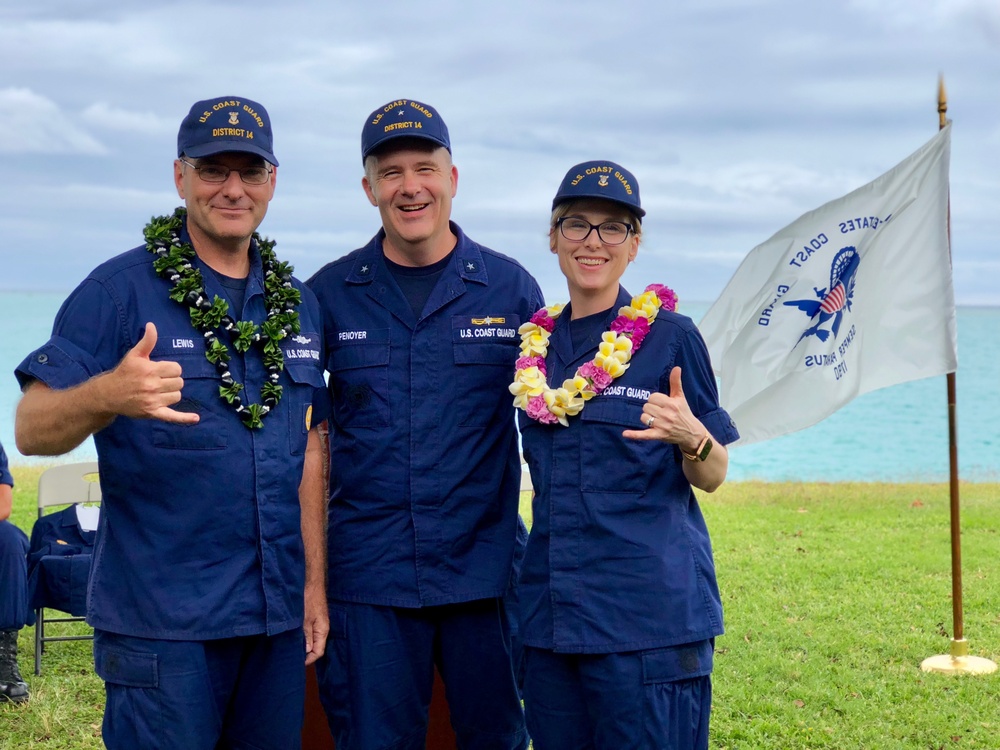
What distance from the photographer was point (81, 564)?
6.95m

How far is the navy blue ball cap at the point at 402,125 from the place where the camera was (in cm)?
396

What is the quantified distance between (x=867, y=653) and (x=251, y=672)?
5.30m

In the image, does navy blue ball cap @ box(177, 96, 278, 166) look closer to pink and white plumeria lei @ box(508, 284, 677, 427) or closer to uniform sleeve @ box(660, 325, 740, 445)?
pink and white plumeria lei @ box(508, 284, 677, 427)

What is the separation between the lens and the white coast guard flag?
7.79 meters

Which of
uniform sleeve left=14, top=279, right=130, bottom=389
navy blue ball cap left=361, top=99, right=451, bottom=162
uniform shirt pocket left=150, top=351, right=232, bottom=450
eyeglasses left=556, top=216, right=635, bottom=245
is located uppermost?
navy blue ball cap left=361, top=99, right=451, bottom=162

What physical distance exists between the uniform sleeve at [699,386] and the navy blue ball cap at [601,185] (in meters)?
0.46

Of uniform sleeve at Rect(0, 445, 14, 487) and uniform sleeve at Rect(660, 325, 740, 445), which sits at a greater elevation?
uniform sleeve at Rect(660, 325, 740, 445)

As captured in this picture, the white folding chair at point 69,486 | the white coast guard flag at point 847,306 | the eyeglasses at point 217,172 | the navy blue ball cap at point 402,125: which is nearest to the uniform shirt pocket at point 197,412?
the eyeglasses at point 217,172

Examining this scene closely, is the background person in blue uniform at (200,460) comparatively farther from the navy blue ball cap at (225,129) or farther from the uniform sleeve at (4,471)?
the uniform sleeve at (4,471)

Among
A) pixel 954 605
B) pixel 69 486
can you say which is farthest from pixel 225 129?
pixel 954 605

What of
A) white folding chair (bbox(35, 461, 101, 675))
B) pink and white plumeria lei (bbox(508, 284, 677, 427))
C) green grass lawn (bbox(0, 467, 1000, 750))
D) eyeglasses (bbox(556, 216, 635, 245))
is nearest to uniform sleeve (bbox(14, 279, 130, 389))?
pink and white plumeria lei (bbox(508, 284, 677, 427))

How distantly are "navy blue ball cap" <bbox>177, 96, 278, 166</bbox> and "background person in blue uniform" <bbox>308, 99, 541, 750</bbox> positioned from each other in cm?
46

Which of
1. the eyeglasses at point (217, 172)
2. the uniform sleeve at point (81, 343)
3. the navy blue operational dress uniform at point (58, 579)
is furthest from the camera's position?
the navy blue operational dress uniform at point (58, 579)

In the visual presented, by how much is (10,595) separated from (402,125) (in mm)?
4307
